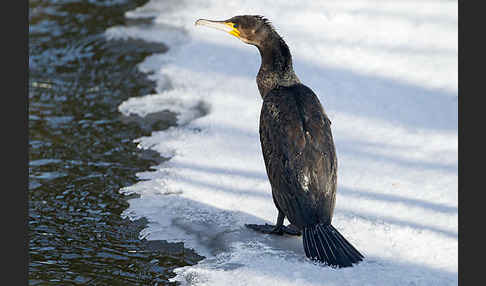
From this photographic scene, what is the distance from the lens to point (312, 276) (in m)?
4.34

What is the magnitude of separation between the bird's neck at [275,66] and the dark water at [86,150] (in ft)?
4.32

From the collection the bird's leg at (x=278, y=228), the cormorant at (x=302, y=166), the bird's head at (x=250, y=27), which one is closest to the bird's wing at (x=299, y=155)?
the cormorant at (x=302, y=166)

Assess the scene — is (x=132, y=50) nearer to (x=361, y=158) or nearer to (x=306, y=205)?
(x=361, y=158)

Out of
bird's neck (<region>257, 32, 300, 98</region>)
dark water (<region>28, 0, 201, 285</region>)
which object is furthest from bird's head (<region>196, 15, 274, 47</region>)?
dark water (<region>28, 0, 201, 285</region>)

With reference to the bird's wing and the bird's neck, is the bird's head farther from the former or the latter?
the bird's wing

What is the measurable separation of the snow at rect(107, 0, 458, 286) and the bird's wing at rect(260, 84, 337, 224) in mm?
356

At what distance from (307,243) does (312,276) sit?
0.22 metres

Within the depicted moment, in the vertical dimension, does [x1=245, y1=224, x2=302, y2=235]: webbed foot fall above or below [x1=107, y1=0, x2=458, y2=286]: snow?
below

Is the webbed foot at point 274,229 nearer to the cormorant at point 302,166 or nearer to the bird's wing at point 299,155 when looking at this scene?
the cormorant at point 302,166

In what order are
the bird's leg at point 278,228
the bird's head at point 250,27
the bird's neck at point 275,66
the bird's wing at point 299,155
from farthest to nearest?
1. the bird's head at point 250,27
2. the bird's neck at point 275,66
3. the bird's leg at point 278,228
4. the bird's wing at point 299,155

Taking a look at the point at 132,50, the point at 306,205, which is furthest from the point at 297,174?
the point at 132,50

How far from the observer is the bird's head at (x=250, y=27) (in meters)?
5.29

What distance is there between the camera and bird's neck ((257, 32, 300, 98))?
203 inches

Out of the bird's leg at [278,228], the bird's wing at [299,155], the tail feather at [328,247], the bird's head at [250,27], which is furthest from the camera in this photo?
the bird's head at [250,27]
